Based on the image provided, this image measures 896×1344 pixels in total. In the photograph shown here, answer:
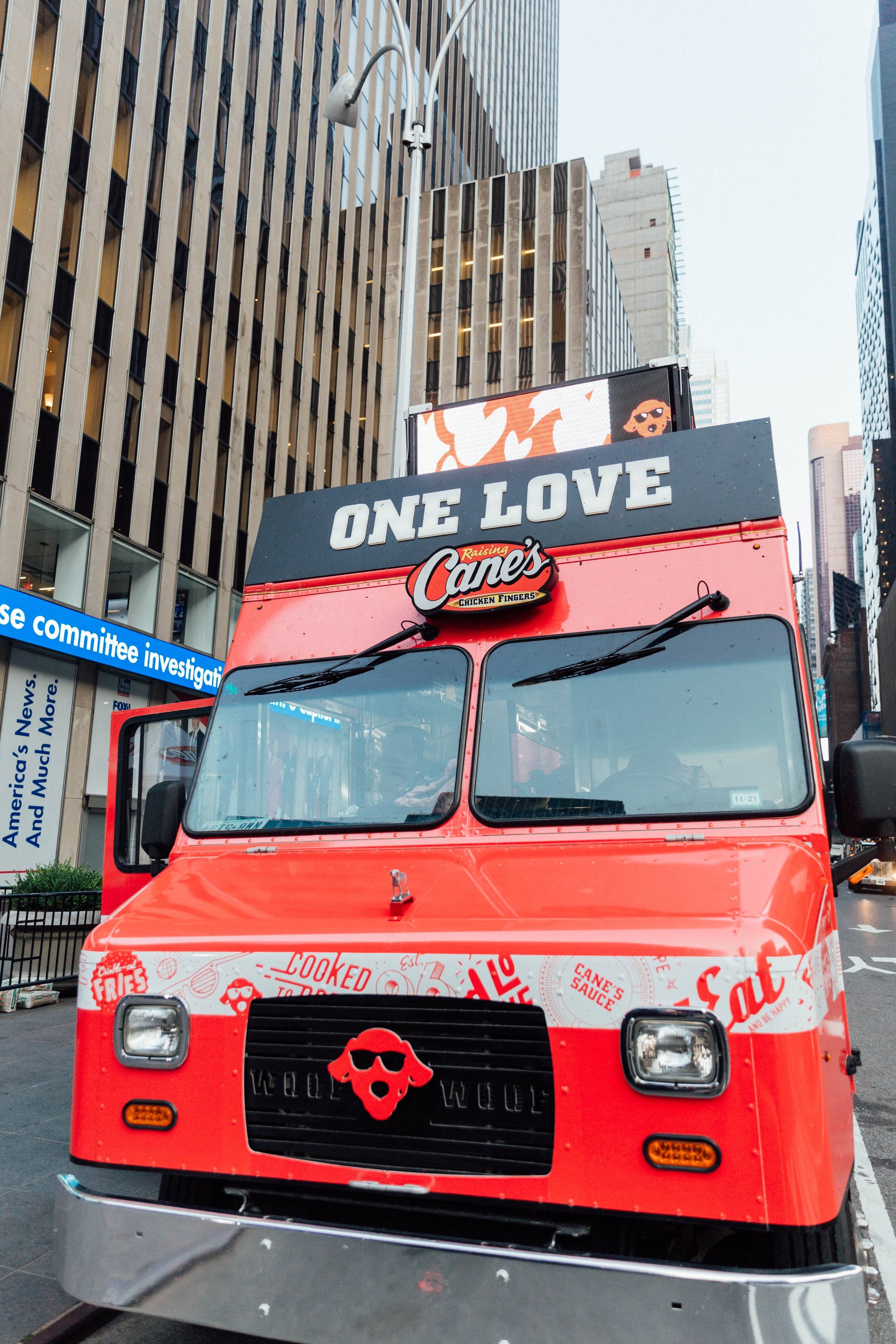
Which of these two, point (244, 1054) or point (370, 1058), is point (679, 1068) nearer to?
point (370, 1058)

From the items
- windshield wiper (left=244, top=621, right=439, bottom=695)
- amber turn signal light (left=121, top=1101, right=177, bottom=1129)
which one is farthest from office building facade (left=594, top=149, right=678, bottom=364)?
amber turn signal light (left=121, top=1101, right=177, bottom=1129)

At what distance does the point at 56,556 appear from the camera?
60.1ft

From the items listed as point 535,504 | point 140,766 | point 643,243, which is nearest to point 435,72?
point 535,504

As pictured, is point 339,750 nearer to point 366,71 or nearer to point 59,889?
point 59,889

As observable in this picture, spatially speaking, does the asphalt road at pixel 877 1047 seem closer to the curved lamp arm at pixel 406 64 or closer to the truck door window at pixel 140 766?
the truck door window at pixel 140 766

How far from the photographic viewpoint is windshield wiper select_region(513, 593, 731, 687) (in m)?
3.94

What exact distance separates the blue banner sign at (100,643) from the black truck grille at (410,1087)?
14.9m

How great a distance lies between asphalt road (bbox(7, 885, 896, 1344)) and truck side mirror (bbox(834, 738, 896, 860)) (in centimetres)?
199

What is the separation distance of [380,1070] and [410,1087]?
11cm

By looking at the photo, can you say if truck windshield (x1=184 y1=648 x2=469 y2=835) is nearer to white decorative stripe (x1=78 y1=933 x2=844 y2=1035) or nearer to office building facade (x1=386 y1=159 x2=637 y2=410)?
white decorative stripe (x1=78 y1=933 x2=844 y2=1035)

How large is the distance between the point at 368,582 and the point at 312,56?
3176cm

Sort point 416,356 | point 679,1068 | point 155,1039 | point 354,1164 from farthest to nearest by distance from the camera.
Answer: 1. point 416,356
2. point 155,1039
3. point 354,1164
4. point 679,1068

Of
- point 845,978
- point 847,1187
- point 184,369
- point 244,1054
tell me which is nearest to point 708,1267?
point 847,1187

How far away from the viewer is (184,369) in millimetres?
22109
